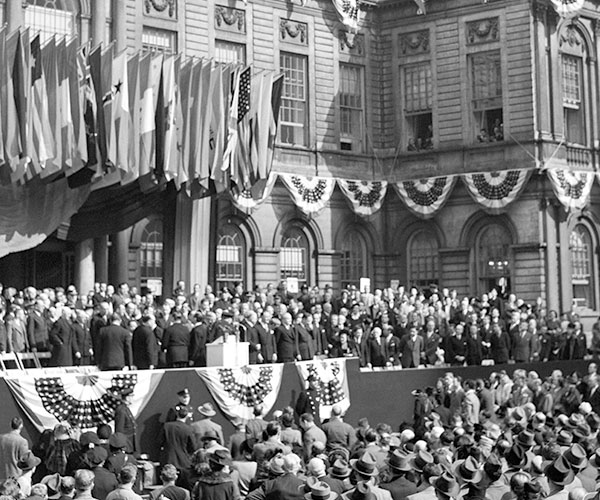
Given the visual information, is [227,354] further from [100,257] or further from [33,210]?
[100,257]

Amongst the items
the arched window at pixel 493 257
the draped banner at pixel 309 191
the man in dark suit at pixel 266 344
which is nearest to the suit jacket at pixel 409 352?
the man in dark suit at pixel 266 344

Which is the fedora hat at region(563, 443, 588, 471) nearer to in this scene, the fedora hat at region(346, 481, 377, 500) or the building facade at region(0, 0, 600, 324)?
the fedora hat at region(346, 481, 377, 500)

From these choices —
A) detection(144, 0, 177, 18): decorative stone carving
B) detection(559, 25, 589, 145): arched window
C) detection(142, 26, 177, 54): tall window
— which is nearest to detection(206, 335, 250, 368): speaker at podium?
detection(142, 26, 177, 54): tall window

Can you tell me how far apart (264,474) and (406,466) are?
1698 mm

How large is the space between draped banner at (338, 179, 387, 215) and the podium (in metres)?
17.9

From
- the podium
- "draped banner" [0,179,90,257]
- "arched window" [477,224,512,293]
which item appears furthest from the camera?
"arched window" [477,224,512,293]

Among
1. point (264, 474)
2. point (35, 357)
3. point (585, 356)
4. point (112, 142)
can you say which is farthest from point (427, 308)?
point (264, 474)

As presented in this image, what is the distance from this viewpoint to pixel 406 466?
41.8 feet

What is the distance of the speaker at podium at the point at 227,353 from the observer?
24.6 meters

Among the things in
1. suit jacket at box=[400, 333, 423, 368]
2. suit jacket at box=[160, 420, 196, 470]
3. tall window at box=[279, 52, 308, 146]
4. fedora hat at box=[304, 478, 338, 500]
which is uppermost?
tall window at box=[279, 52, 308, 146]

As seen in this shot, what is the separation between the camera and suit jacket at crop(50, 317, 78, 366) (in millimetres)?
24969

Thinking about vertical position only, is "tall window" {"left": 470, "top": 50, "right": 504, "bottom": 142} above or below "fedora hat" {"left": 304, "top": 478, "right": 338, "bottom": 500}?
above

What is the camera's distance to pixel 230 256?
39688 mm

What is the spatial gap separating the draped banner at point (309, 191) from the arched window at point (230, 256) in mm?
2461
